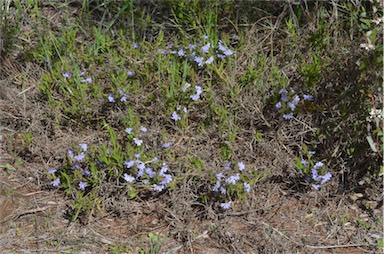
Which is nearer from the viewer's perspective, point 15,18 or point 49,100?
point 49,100

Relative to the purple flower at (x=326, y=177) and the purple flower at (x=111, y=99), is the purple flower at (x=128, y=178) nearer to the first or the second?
the purple flower at (x=111, y=99)

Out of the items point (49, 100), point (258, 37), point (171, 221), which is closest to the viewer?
point (171, 221)

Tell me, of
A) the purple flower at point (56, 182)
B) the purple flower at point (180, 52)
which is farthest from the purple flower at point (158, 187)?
the purple flower at point (180, 52)

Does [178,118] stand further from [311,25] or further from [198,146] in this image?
[311,25]

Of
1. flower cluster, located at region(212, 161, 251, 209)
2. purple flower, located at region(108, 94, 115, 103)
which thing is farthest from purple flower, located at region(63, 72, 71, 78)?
flower cluster, located at region(212, 161, 251, 209)

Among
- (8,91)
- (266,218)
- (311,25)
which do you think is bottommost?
(266,218)

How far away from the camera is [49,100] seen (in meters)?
3.60

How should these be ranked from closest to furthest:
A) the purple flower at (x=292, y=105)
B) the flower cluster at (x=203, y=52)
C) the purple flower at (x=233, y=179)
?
1. the purple flower at (x=233, y=179)
2. the purple flower at (x=292, y=105)
3. the flower cluster at (x=203, y=52)

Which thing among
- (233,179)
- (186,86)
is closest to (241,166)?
(233,179)

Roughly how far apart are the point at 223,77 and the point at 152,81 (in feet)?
1.30

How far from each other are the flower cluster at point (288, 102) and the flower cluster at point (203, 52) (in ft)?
1.43

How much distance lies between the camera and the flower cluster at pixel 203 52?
3.56 meters

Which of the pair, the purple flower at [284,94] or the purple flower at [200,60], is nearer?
the purple flower at [284,94]

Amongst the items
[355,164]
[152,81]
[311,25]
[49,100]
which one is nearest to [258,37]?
[311,25]
